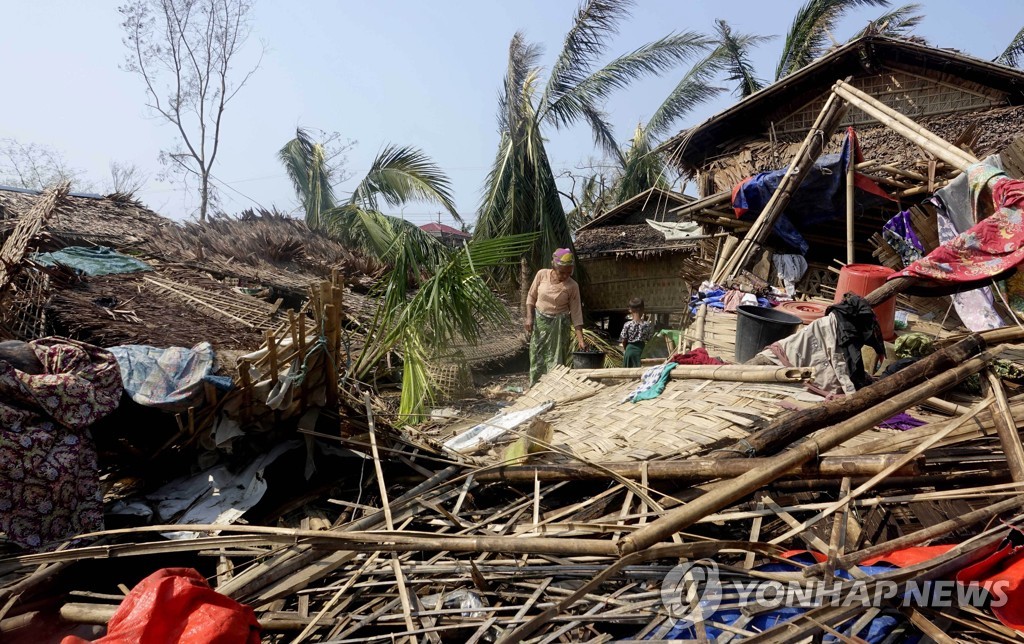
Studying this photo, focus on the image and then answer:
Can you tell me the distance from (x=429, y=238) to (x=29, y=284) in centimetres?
420

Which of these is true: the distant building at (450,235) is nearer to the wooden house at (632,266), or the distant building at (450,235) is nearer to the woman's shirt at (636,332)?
the woman's shirt at (636,332)

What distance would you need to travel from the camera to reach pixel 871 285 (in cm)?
557

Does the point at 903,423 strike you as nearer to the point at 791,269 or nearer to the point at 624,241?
the point at 791,269

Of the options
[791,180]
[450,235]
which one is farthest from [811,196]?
[450,235]

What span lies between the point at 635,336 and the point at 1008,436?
457 cm

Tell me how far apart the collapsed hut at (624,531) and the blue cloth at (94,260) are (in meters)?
6.42

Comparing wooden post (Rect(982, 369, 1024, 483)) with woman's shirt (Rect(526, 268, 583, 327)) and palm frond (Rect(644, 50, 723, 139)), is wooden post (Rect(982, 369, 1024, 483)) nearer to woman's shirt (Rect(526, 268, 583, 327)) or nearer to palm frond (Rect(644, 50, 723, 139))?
woman's shirt (Rect(526, 268, 583, 327))

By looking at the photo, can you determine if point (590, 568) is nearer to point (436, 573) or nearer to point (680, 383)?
point (436, 573)

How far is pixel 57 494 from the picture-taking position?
2.79 metres

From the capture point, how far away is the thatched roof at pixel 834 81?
9.16 m

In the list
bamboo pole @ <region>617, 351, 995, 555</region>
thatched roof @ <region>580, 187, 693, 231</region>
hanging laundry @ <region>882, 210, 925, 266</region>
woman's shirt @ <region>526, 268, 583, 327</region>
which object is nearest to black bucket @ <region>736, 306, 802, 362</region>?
woman's shirt @ <region>526, 268, 583, 327</region>

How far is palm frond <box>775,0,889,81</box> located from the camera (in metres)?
14.6

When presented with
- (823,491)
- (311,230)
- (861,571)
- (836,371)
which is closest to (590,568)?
(861,571)

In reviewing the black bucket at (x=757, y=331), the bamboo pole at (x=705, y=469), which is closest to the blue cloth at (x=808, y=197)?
the black bucket at (x=757, y=331)
